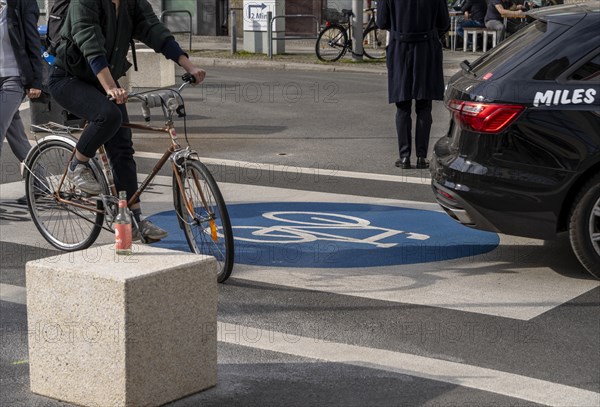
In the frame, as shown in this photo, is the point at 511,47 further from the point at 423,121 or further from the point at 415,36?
the point at 423,121

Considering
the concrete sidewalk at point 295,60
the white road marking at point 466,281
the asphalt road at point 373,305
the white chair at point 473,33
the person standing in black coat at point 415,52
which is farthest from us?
the white chair at point 473,33

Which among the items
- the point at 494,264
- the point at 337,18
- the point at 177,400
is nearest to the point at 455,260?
the point at 494,264

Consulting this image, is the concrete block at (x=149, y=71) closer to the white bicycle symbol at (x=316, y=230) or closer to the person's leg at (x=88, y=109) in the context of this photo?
the white bicycle symbol at (x=316, y=230)

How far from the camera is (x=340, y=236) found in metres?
8.47

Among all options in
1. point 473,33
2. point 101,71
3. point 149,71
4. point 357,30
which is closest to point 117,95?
point 101,71

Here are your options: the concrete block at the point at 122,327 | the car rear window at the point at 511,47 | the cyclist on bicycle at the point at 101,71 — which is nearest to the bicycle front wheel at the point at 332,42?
the car rear window at the point at 511,47

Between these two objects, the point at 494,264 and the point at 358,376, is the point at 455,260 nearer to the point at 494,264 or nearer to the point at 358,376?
the point at 494,264

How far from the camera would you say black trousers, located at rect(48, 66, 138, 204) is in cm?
728

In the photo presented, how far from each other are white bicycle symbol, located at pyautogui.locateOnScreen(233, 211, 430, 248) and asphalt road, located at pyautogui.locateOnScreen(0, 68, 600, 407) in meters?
0.03

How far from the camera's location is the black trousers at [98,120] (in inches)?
287

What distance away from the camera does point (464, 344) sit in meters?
6.01

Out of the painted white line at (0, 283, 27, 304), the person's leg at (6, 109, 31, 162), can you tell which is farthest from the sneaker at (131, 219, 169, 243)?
the person's leg at (6, 109, 31, 162)

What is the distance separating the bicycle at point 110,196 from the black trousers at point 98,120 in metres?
0.07

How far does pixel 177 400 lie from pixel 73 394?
1.44ft
